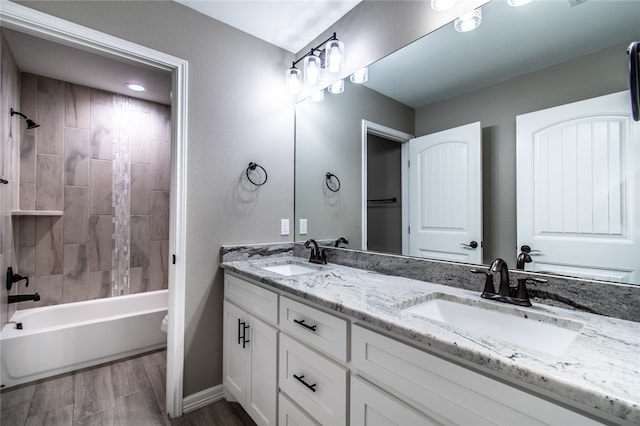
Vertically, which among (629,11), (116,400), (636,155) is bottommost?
(116,400)

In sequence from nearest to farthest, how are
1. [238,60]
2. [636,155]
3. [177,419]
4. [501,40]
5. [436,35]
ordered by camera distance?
[636,155]
[501,40]
[436,35]
[177,419]
[238,60]

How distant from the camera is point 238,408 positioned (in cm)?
176

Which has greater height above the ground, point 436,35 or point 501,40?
point 436,35

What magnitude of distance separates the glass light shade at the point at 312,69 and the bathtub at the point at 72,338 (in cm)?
237

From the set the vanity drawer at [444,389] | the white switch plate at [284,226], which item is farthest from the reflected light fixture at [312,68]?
the vanity drawer at [444,389]

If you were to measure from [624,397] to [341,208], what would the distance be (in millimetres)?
1639

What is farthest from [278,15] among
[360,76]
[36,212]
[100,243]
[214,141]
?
[100,243]

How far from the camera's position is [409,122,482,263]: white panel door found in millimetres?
1264

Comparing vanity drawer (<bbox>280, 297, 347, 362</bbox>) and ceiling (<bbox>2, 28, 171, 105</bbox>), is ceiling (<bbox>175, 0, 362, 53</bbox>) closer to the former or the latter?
ceiling (<bbox>2, 28, 171, 105</bbox>)

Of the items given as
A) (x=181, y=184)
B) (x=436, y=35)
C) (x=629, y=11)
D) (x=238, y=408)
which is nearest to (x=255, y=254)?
(x=181, y=184)

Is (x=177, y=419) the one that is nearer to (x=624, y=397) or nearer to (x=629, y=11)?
(x=624, y=397)

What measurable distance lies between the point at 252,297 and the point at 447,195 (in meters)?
1.13

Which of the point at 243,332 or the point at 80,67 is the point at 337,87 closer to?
the point at 243,332

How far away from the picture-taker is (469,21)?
4.19 feet
